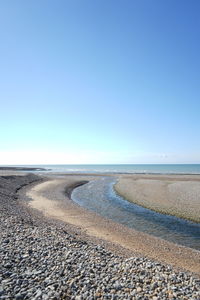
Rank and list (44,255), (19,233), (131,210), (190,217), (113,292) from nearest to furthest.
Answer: (113,292) → (44,255) → (19,233) → (190,217) → (131,210)

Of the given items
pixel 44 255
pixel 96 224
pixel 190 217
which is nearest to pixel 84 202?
pixel 96 224

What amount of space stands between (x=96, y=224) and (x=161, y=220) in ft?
20.4

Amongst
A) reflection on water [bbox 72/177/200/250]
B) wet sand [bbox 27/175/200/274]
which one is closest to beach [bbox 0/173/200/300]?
wet sand [bbox 27/175/200/274]

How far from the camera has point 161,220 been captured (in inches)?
774

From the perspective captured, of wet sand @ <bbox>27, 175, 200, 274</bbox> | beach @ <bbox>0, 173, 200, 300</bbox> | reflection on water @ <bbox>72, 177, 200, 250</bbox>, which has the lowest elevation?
A: reflection on water @ <bbox>72, 177, 200, 250</bbox>

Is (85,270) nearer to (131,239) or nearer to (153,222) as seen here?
(131,239)

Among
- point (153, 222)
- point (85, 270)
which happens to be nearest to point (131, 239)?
point (153, 222)

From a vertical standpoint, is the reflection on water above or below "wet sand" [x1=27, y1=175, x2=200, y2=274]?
below

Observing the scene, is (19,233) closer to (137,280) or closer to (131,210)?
(137,280)

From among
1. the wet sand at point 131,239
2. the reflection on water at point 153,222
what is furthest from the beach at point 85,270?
the reflection on water at point 153,222

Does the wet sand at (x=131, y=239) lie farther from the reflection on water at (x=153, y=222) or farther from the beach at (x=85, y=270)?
the reflection on water at (x=153, y=222)

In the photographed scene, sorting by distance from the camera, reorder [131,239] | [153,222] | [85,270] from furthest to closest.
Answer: [153,222] < [131,239] < [85,270]

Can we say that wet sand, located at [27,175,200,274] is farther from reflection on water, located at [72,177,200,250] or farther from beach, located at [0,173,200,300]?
reflection on water, located at [72,177,200,250]

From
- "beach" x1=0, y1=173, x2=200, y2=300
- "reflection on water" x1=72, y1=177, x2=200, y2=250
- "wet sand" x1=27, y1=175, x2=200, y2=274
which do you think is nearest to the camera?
"beach" x1=0, y1=173, x2=200, y2=300
